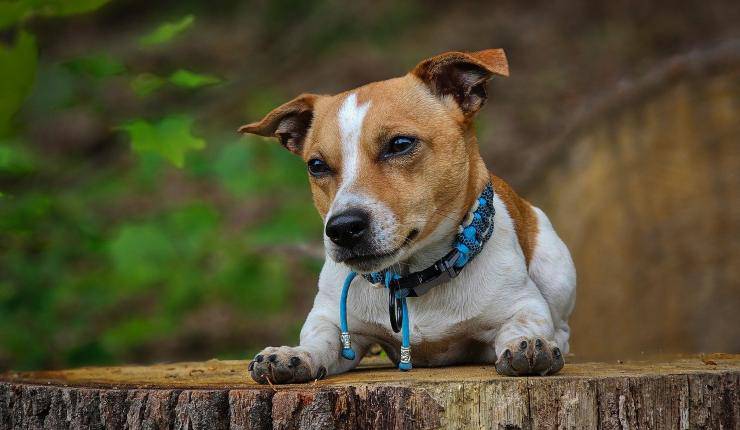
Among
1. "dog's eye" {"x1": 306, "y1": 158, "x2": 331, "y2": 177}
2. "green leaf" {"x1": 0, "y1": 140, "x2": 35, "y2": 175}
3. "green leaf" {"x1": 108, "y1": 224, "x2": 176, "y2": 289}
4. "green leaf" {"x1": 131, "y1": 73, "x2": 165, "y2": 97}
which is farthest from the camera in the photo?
"green leaf" {"x1": 108, "y1": 224, "x2": 176, "y2": 289}

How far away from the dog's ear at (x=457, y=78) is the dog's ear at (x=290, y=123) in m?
0.50

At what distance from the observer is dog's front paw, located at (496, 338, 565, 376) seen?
2865 mm

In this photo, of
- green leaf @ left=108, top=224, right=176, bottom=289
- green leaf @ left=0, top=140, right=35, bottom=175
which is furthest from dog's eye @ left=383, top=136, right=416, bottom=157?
green leaf @ left=108, top=224, right=176, bottom=289

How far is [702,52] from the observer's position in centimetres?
559

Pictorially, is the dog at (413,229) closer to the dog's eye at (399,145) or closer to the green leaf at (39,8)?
the dog's eye at (399,145)

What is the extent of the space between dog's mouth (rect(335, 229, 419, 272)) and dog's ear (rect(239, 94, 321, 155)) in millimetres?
779

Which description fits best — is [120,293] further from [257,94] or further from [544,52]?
[544,52]

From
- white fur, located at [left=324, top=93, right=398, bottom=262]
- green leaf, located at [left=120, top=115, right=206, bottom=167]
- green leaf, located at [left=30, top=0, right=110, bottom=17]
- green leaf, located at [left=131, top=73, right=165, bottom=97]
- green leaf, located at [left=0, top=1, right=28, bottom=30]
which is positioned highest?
green leaf, located at [left=131, top=73, right=165, bottom=97]

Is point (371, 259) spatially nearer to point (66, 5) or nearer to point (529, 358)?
point (529, 358)

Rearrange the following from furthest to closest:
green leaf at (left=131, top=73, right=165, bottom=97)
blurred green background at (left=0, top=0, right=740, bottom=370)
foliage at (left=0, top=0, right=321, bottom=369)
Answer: blurred green background at (left=0, top=0, right=740, bottom=370)
green leaf at (left=131, top=73, right=165, bottom=97)
foliage at (left=0, top=0, right=321, bottom=369)

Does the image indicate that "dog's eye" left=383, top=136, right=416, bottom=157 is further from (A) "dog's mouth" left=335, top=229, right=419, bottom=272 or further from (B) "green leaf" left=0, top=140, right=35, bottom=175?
(B) "green leaf" left=0, top=140, right=35, bottom=175

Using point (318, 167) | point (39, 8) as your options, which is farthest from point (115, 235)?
point (318, 167)

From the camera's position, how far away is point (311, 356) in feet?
10.3

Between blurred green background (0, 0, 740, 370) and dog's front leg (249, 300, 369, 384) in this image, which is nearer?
dog's front leg (249, 300, 369, 384)
